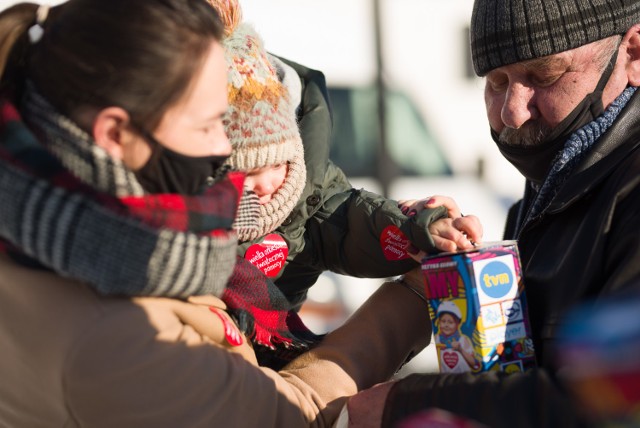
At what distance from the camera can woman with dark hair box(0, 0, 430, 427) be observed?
5.38 ft

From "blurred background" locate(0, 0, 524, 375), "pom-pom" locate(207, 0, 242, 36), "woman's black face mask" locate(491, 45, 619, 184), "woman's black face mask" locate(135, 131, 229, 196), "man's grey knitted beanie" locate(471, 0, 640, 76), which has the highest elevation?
"pom-pom" locate(207, 0, 242, 36)

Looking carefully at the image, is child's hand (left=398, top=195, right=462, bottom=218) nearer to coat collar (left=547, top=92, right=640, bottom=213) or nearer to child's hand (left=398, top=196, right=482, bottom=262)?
child's hand (left=398, top=196, right=482, bottom=262)

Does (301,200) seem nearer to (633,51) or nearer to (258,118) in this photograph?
(258,118)

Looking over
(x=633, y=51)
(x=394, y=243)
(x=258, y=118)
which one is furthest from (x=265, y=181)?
(x=633, y=51)

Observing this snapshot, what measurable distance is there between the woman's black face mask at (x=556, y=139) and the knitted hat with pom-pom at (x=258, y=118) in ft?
2.20

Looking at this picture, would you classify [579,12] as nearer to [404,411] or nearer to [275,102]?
[275,102]

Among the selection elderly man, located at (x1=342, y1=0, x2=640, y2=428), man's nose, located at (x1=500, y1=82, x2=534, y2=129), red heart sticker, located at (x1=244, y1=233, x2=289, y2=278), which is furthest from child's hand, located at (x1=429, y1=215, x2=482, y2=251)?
red heart sticker, located at (x1=244, y1=233, x2=289, y2=278)

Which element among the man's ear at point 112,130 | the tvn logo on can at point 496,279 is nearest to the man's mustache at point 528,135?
the tvn logo on can at point 496,279

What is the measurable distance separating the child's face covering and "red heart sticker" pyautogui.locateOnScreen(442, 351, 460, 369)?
2.41 ft

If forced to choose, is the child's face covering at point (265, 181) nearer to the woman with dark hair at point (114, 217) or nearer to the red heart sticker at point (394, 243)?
the red heart sticker at point (394, 243)

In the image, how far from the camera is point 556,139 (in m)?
2.43

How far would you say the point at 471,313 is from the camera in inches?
75.1

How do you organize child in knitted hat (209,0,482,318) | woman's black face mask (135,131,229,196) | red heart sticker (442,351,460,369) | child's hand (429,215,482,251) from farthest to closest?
child in knitted hat (209,0,482,318), child's hand (429,215,482,251), red heart sticker (442,351,460,369), woman's black face mask (135,131,229,196)

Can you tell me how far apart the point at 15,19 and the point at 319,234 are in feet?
4.03
